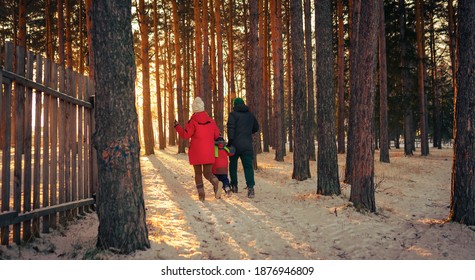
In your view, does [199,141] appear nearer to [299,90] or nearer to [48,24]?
[299,90]

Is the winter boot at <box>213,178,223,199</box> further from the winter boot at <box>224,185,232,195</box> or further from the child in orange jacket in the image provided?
the winter boot at <box>224,185,232,195</box>

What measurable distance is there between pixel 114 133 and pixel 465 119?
18.3 feet

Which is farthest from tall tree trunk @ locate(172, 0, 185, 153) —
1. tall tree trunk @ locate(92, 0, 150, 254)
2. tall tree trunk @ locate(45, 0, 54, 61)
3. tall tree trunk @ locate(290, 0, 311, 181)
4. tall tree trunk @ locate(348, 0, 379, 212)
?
tall tree trunk @ locate(92, 0, 150, 254)

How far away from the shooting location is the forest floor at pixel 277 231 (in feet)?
13.7

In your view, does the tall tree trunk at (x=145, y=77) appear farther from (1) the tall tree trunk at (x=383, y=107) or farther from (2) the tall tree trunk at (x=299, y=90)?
(1) the tall tree trunk at (x=383, y=107)

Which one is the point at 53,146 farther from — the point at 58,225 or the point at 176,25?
the point at 176,25

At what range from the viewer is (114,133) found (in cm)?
383

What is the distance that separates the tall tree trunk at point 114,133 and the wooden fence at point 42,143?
834mm

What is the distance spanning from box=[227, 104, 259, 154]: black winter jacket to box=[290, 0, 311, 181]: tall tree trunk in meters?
2.52

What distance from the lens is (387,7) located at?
21312 millimetres

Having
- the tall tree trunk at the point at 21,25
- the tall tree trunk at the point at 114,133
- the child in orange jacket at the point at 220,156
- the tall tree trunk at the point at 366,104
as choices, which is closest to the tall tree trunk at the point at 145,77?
the tall tree trunk at the point at 21,25

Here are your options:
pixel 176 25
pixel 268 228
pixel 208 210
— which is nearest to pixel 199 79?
pixel 176 25

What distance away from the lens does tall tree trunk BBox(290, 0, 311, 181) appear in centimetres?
965

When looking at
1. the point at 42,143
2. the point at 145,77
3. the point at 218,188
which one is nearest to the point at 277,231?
the point at 218,188
